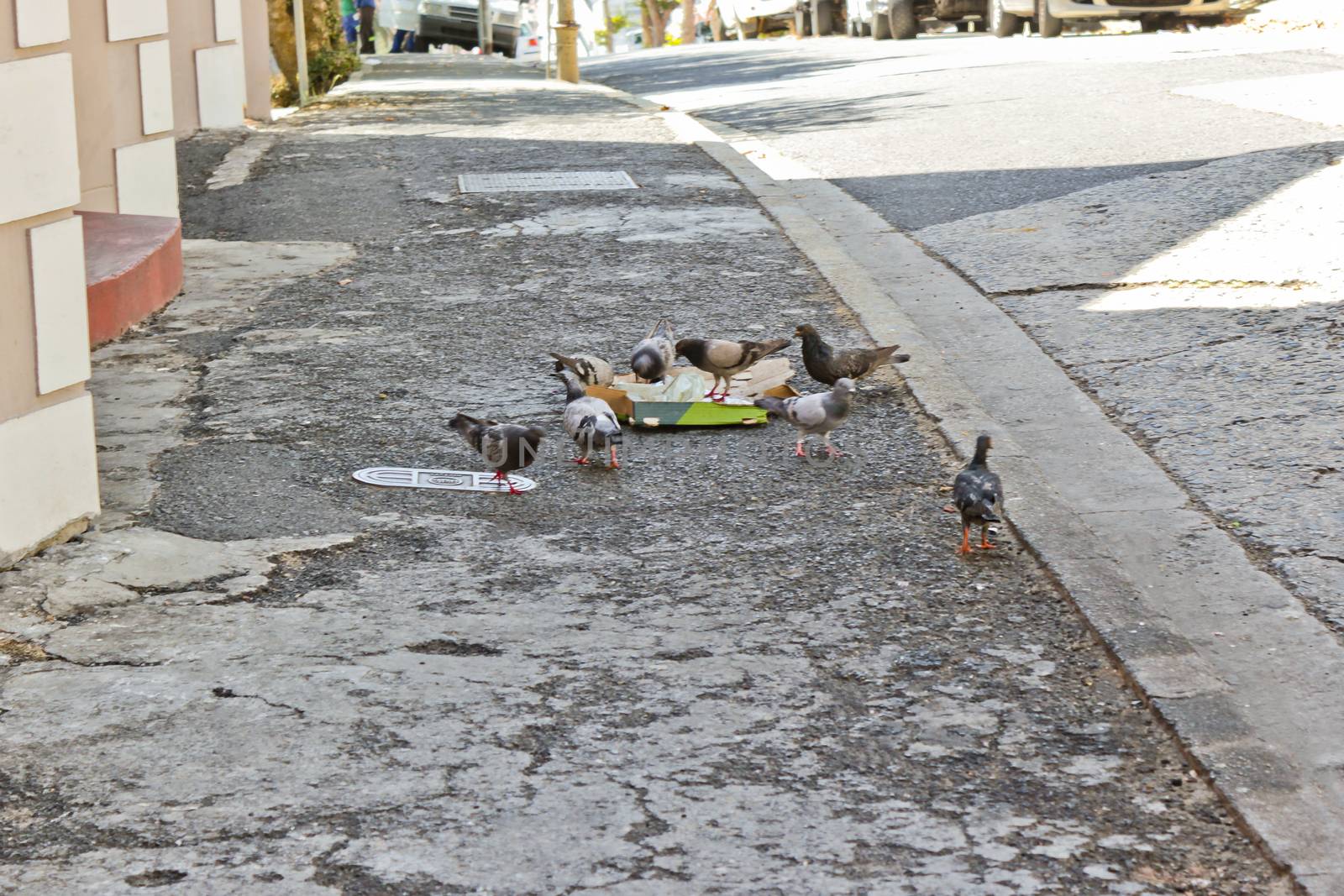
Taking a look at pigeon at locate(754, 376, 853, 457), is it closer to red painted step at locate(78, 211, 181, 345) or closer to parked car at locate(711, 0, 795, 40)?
red painted step at locate(78, 211, 181, 345)

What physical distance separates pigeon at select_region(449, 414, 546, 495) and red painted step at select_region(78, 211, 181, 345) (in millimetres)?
2388

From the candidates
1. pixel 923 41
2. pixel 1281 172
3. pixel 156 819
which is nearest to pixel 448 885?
pixel 156 819

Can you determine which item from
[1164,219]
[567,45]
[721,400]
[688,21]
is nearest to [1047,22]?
[567,45]

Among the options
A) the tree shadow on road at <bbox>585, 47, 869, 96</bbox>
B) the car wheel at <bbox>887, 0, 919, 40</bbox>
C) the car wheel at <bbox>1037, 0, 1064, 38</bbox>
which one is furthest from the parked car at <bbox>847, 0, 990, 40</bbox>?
the car wheel at <bbox>1037, 0, 1064, 38</bbox>

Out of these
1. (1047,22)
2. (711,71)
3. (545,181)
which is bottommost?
(545,181)

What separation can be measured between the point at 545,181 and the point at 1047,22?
13.2m

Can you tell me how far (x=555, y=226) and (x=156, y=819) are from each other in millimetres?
6209

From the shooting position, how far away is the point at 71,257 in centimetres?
423

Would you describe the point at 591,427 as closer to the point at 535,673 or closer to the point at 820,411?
the point at 820,411

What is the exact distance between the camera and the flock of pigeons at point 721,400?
4.03 metres

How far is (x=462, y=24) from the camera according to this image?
35.5m

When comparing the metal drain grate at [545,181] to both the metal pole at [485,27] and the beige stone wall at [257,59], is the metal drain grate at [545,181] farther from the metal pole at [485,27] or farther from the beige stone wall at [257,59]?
the metal pole at [485,27]

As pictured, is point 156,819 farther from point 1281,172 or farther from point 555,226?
point 1281,172

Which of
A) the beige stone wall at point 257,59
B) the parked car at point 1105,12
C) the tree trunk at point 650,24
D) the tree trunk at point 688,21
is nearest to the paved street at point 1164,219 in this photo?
the parked car at point 1105,12
